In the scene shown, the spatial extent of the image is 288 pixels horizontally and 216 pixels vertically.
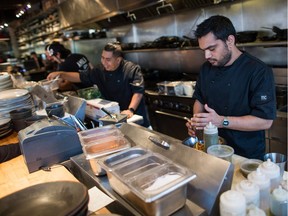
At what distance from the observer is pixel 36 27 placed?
9148 millimetres

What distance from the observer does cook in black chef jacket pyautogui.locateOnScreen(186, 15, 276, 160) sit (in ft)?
5.67

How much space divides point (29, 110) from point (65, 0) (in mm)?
4854

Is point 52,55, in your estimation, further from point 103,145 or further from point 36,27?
point 36,27

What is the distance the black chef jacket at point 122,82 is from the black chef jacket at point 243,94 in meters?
1.10

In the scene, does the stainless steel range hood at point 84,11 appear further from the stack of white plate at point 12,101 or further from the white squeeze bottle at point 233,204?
the white squeeze bottle at point 233,204

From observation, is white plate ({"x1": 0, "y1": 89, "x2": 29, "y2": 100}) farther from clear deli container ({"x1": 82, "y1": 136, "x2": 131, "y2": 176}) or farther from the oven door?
the oven door

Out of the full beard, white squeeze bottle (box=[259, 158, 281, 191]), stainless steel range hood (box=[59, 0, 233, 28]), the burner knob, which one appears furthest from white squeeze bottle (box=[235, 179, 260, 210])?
the burner knob

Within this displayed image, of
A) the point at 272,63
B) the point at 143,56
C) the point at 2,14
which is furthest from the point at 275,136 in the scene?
the point at 2,14

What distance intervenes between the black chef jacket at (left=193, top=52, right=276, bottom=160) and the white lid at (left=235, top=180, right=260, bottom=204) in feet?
3.13

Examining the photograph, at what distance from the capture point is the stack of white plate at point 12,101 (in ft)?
7.00

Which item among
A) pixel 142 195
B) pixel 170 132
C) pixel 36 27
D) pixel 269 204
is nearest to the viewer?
pixel 142 195

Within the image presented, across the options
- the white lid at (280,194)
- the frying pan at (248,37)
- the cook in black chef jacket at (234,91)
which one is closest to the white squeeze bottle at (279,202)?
the white lid at (280,194)

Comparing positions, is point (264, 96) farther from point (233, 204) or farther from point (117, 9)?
point (117, 9)

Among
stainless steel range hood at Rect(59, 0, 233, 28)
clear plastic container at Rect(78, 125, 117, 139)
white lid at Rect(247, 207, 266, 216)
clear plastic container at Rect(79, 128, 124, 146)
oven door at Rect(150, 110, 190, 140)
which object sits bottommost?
oven door at Rect(150, 110, 190, 140)
